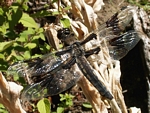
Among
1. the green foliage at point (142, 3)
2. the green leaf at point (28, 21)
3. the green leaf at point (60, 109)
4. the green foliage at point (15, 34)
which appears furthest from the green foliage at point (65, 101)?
the green foliage at point (142, 3)

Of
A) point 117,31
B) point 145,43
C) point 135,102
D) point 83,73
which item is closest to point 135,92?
point 135,102

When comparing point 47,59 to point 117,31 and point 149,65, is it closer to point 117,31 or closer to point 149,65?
point 117,31

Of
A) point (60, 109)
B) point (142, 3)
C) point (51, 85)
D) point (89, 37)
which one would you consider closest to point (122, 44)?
point (89, 37)

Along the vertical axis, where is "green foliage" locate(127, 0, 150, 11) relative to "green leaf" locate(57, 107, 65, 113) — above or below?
above

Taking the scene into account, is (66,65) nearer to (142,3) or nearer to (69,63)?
(69,63)

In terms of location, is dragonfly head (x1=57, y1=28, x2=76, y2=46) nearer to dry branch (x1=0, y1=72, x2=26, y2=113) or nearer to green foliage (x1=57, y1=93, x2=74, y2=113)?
dry branch (x1=0, y1=72, x2=26, y2=113)

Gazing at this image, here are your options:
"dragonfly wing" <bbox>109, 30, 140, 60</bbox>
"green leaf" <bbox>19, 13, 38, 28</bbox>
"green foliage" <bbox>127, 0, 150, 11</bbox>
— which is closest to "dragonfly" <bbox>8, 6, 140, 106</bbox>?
"dragonfly wing" <bbox>109, 30, 140, 60</bbox>

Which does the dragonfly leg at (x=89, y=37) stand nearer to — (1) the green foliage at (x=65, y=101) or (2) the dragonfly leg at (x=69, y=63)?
(2) the dragonfly leg at (x=69, y=63)
